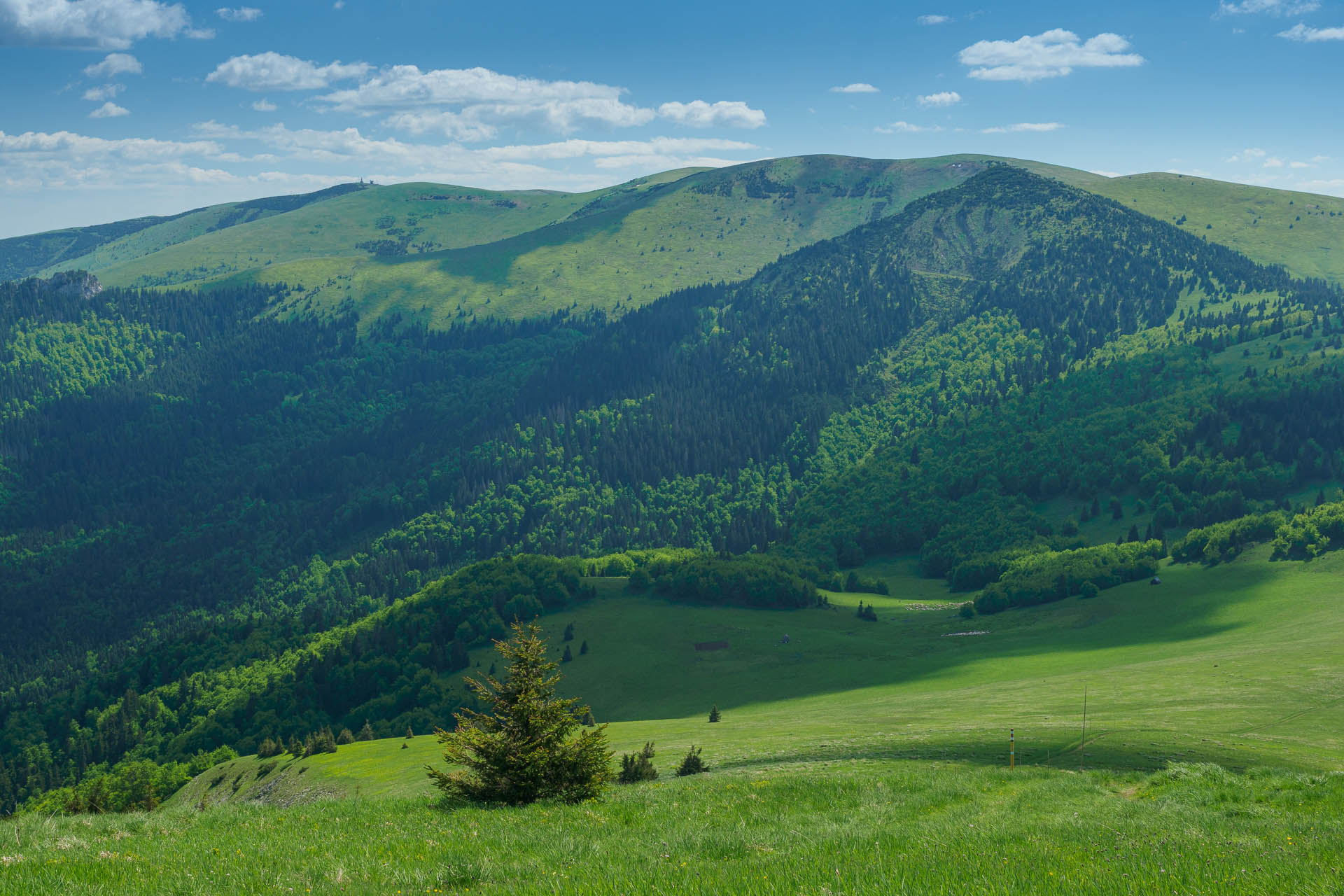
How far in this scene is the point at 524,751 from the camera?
29.6 m

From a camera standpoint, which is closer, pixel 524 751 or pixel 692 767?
pixel 524 751

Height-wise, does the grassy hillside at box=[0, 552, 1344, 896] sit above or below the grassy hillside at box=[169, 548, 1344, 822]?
above

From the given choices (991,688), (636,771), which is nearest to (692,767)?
(636,771)

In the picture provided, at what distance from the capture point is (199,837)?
23.1 meters

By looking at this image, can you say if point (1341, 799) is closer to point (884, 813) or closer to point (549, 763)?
point (884, 813)

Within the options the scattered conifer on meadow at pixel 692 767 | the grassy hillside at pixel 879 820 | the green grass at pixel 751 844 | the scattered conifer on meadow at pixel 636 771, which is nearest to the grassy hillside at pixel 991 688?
the grassy hillside at pixel 879 820

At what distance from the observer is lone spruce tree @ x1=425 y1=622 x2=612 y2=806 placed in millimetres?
29562

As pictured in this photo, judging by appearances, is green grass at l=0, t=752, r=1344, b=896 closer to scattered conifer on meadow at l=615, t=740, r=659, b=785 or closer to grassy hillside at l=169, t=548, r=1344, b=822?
scattered conifer on meadow at l=615, t=740, r=659, b=785

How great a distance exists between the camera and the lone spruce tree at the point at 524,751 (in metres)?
29.6

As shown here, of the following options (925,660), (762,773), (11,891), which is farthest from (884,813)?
(925,660)

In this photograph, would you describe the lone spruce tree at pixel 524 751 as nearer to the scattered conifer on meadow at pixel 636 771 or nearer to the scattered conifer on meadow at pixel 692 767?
the scattered conifer on meadow at pixel 636 771

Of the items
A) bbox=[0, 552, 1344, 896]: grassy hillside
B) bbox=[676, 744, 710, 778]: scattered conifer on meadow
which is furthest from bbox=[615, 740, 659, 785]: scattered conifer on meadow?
bbox=[676, 744, 710, 778]: scattered conifer on meadow

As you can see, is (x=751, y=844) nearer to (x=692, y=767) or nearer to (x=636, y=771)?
(x=636, y=771)

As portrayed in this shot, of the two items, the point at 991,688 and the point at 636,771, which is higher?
the point at 636,771
